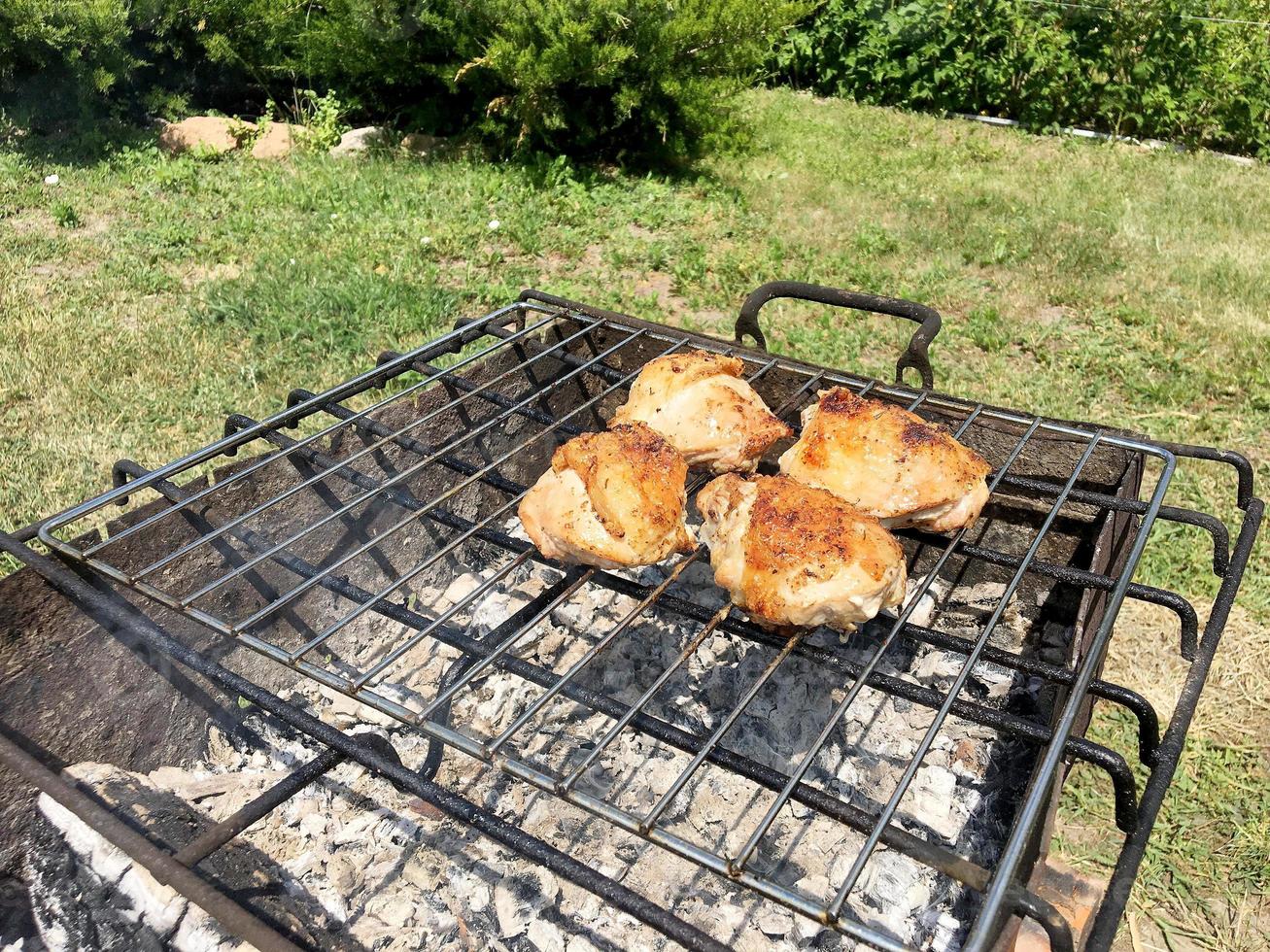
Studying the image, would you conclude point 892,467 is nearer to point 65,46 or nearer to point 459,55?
point 459,55

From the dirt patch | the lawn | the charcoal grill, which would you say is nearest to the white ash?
the charcoal grill

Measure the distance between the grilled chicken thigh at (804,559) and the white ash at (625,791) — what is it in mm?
745

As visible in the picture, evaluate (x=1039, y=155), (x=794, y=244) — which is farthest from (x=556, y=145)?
(x=1039, y=155)

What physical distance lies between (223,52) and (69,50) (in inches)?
47.5

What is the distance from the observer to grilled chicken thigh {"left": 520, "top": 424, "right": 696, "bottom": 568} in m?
2.03

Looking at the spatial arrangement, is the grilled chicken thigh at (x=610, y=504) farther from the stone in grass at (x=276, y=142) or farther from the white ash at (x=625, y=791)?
the stone in grass at (x=276, y=142)

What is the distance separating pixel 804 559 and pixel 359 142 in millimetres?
7545

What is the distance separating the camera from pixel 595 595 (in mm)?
3129

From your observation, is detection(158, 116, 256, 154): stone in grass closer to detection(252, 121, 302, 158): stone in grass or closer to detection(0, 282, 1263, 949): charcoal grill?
detection(252, 121, 302, 158): stone in grass

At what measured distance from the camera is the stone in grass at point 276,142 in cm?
783

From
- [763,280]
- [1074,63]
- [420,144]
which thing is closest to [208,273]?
[420,144]

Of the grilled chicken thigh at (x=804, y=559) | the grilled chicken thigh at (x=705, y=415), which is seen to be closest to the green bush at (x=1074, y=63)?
the grilled chicken thigh at (x=705, y=415)

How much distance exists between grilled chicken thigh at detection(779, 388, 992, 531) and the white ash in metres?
0.70

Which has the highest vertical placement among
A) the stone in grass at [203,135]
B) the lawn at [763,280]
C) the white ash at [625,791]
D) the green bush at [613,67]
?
the green bush at [613,67]
